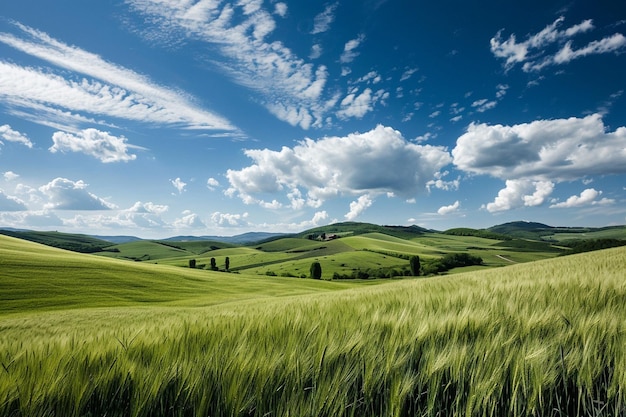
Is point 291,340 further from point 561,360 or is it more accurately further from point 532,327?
point 532,327

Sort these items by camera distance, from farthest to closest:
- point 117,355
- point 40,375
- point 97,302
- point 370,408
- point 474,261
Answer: point 474,261 < point 97,302 < point 117,355 < point 40,375 < point 370,408

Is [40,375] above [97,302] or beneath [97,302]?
above

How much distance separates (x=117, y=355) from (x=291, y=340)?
100 cm

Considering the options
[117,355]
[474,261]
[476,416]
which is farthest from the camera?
[474,261]

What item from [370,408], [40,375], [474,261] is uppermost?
[40,375]

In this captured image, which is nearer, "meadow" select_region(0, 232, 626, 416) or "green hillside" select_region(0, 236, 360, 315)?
"meadow" select_region(0, 232, 626, 416)

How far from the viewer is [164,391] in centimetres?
154

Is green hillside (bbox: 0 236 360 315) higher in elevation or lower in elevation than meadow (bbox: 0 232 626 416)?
lower

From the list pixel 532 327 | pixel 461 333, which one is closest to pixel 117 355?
pixel 461 333

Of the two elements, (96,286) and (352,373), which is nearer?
(352,373)

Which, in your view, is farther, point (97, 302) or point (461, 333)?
point (97, 302)

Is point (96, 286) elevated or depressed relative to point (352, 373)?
depressed

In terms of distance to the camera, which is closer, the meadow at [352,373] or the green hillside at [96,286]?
the meadow at [352,373]

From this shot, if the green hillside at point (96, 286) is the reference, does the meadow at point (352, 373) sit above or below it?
above
